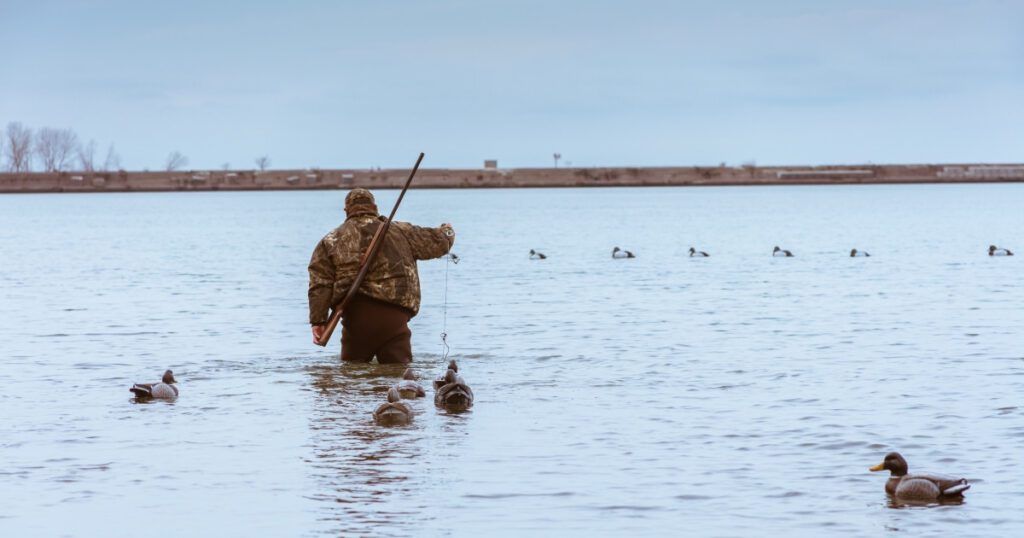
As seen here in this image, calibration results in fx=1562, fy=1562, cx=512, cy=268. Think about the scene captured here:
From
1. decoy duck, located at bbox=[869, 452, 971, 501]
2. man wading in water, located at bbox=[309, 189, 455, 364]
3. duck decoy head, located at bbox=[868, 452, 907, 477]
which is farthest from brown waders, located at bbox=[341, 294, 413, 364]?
decoy duck, located at bbox=[869, 452, 971, 501]

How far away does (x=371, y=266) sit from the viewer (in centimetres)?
1745

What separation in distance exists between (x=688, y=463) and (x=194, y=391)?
6.93 meters

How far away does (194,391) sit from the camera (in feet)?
58.4

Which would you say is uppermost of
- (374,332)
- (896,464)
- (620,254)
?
(374,332)

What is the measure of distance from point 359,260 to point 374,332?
42.4 inches

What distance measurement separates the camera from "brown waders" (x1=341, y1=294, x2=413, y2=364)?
17.8 metres

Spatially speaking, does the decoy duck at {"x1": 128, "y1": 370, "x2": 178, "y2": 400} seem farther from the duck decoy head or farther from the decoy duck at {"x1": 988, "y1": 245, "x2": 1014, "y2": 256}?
the decoy duck at {"x1": 988, "y1": 245, "x2": 1014, "y2": 256}

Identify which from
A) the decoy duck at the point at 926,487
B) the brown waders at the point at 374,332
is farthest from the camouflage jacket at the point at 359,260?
the decoy duck at the point at 926,487

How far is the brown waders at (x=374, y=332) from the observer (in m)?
17.8

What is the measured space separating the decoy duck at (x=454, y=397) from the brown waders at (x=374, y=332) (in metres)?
2.00

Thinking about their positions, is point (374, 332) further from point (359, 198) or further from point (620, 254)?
point (620, 254)

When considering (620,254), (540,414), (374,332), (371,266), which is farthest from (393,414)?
(620,254)

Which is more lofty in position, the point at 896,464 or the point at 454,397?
the point at 896,464

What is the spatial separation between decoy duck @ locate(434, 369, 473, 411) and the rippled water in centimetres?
21
